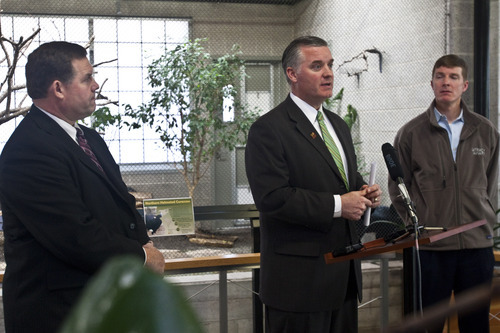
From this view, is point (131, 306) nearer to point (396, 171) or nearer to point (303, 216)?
point (303, 216)

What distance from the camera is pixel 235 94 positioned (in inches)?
173

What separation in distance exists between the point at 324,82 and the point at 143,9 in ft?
7.42

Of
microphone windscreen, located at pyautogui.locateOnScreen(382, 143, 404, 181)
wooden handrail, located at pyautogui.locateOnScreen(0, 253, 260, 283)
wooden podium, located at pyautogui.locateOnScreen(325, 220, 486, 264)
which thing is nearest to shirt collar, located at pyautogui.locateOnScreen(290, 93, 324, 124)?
microphone windscreen, located at pyautogui.locateOnScreen(382, 143, 404, 181)

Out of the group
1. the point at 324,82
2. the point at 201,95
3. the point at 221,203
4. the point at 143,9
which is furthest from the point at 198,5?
the point at 324,82

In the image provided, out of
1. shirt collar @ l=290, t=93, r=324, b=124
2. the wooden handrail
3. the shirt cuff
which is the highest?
shirt collar @ l=290, t=93, r=324, b=124

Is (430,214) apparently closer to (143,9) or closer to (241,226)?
(241,226)

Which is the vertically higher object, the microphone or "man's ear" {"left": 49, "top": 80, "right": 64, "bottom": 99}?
"man's ear" {"left": 49, "top": 80, "right": 64, "bottom": 99}

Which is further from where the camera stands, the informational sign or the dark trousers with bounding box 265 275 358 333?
the informational sign

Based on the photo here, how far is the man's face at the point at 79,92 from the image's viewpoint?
77.7 inches

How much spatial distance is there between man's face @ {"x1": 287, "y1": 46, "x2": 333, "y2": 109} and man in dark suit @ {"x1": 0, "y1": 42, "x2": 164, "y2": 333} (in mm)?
827

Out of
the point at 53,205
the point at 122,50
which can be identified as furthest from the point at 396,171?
the point at 122,50

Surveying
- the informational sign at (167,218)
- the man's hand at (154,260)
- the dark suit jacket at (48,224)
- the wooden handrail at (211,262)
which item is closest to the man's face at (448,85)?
the wooden handrail at (211,262)

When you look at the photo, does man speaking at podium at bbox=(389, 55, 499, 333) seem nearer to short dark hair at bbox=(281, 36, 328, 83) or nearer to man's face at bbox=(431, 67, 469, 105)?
man's face at bbox=(431, 67, 469, 105)

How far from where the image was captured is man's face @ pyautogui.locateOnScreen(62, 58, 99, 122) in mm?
1975
